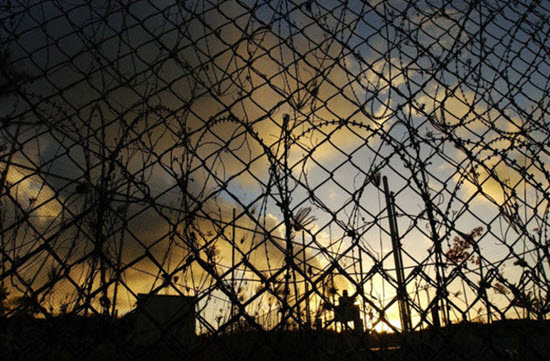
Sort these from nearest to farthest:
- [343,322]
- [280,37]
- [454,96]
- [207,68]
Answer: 1. [343,322]
2. [207,68]
3. [280,37]
4. [454,96]

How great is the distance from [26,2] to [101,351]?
155cm

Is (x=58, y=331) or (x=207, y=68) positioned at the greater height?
(x=207, y=68)

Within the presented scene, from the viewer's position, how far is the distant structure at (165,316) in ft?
3.44

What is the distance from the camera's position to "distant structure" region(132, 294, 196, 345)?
1.05m

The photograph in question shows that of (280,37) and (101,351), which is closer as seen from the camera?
(280,37)

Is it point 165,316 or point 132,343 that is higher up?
point 165,316

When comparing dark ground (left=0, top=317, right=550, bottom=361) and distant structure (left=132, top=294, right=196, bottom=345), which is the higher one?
distant structure (left=132, top=294, right=196, bottom=345)

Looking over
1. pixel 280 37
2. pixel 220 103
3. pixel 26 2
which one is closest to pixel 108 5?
pixel 26 2

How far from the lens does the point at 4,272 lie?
1082 millimetres

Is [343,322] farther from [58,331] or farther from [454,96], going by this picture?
[454,96]

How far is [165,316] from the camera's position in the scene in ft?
7.39

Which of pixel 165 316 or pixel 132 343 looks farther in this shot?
pixel 165 316

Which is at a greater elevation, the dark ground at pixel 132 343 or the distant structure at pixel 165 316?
the distant structure at pixel 165 316

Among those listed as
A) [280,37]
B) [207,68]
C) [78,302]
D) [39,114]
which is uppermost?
[280,37]
